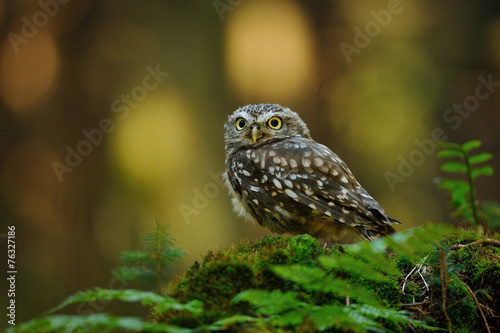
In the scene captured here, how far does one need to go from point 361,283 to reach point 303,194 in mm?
1381

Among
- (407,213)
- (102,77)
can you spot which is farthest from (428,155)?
(102,77)

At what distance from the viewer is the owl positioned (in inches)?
130

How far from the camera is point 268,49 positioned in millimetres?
6957

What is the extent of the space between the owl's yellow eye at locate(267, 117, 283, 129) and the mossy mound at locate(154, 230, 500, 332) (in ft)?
6.29

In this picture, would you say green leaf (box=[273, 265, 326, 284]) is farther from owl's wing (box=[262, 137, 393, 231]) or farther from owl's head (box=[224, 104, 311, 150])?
owl's head (box=[224, 104, 311, 150])

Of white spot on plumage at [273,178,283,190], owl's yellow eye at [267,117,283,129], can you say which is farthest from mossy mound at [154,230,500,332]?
owl's yellow eye at [267,117,283,129]

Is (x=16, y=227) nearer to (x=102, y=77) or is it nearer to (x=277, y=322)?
(x=102, y=77)

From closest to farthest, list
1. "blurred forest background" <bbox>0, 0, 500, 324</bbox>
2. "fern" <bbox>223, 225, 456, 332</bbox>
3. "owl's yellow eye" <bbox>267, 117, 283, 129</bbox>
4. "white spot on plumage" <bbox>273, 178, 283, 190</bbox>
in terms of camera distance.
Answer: "fern" <bbox>223, 225, 456, 332</bbox> < "white spot on plumage" <bbox>273, 178, 283, 190</bbox> < "owl's yellow eye" <bbox>267, 117, 283, 129</bbox> < "blurred forest background" <bbox>0, 0, 500, 324</bbox>

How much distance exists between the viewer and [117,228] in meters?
6.26

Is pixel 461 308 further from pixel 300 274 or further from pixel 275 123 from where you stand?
pixel 275 123

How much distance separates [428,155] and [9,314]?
7.09 metres

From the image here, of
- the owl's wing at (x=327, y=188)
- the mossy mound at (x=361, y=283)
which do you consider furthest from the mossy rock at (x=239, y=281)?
the owl's wing at (x=327, y=188)

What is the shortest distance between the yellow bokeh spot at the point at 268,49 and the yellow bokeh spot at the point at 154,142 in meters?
1.14

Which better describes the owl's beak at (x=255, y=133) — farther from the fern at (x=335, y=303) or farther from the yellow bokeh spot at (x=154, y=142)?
the yellow bokeh spot at (x=154, y=142)
